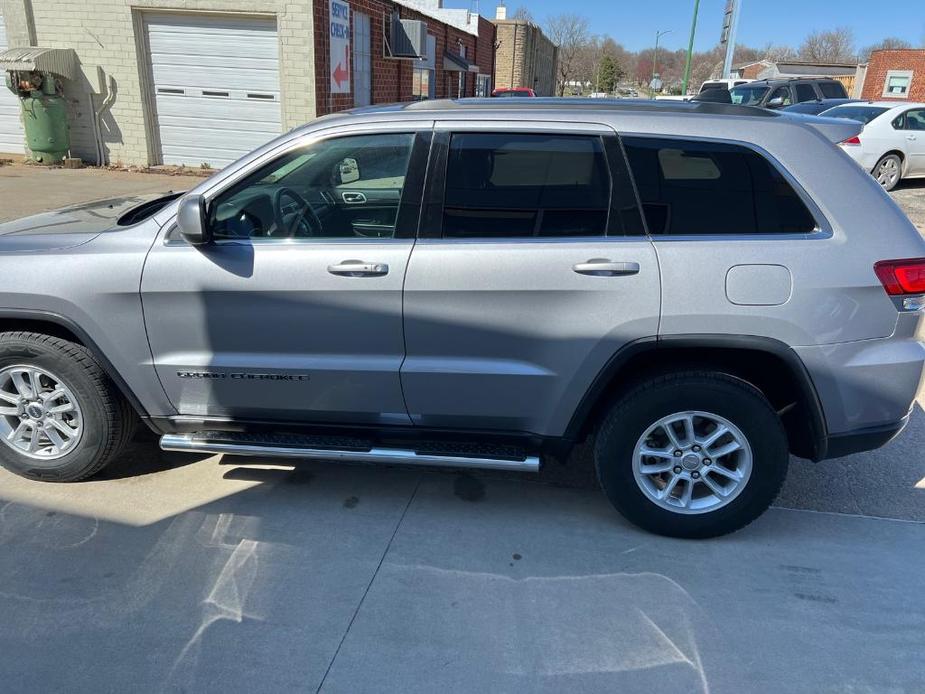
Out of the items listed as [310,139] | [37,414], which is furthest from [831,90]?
[37,414]

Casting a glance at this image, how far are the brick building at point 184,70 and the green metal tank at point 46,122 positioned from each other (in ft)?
1.48

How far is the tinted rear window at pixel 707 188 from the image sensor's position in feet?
9.78

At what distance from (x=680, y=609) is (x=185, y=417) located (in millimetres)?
2378

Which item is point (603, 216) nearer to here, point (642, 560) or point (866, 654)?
point (642, 560)

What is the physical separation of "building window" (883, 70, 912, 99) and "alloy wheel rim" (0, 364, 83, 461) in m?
43.6

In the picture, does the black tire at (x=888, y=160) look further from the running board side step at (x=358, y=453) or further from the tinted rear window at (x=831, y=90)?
the running board side step at (x=358, y=453)

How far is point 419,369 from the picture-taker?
10.4 ft

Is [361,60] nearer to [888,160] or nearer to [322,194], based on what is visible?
[888,160]

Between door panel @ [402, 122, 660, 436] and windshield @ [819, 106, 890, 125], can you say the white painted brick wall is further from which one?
door panel @ [402, 122, 660, 436]

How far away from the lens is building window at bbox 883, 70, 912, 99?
3684 cm

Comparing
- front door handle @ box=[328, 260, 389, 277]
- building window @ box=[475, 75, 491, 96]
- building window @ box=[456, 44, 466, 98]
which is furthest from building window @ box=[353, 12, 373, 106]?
building window @ box=[475, 75, 491, 96]

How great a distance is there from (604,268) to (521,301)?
367 millimetres

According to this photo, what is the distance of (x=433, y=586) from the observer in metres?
2.96

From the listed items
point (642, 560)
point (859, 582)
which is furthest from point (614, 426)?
point (859, 582)
